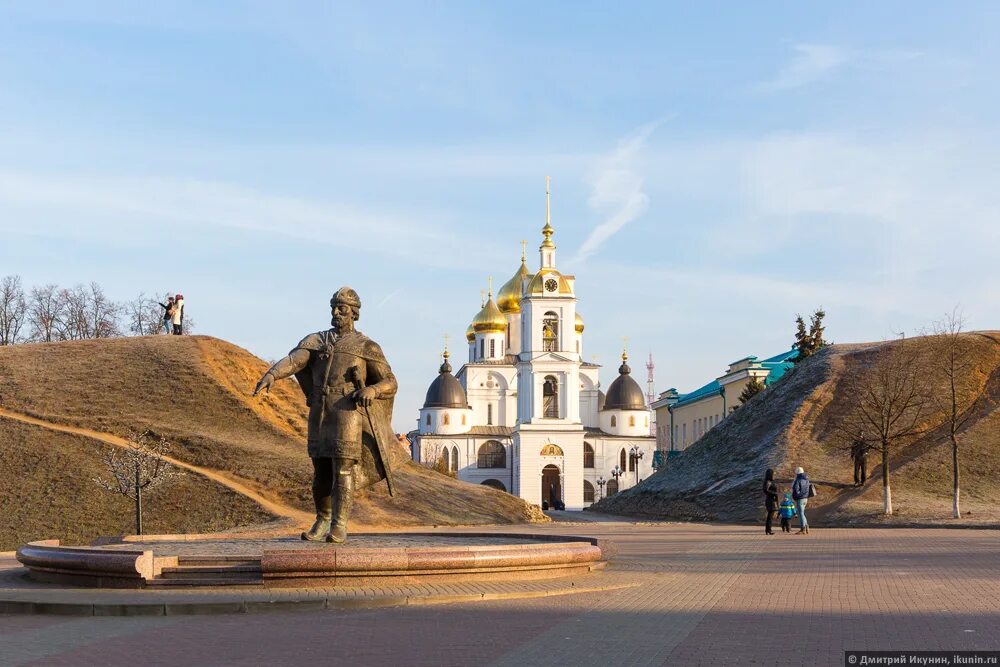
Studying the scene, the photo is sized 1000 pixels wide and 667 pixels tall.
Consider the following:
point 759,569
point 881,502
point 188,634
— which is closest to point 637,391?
point 881,502

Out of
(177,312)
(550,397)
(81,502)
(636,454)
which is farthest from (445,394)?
(81,502)

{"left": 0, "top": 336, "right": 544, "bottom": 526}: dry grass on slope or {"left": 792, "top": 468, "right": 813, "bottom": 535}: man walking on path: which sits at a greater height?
{"left": 0, "top": 336, "right": 544, "bottom": 526}: dry grass on slope

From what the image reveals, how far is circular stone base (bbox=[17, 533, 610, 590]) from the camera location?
1255 centimetres

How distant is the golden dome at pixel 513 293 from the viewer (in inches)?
4641

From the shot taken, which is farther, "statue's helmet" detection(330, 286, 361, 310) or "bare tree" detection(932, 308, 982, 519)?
"bare tree" detection(932, 308, 982, 519)

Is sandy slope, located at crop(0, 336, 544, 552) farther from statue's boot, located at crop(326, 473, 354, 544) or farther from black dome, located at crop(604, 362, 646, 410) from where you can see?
black dome, located at crop(604, 362, 646, 410)

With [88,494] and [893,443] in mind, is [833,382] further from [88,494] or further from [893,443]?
[88,494]

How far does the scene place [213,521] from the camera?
32.8m

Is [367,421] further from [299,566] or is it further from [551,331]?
[551,331]

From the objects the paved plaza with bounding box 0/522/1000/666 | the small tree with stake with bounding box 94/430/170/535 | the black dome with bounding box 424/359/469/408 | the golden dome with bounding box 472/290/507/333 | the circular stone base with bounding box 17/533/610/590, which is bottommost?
the paved plaza with bounding box 0/522/1000/666

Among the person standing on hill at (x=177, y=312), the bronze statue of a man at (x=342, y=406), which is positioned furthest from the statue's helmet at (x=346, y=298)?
the person standing on hill at (x=177, y=312)

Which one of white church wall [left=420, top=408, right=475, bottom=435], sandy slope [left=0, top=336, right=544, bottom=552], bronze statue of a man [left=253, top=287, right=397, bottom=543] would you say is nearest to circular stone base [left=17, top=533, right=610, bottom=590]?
bronze statue of a man [left=253, top=287, right=397, bottom=543]

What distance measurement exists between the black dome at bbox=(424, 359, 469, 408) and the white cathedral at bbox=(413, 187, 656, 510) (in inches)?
3.7

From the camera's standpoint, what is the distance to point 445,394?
4456 inches
